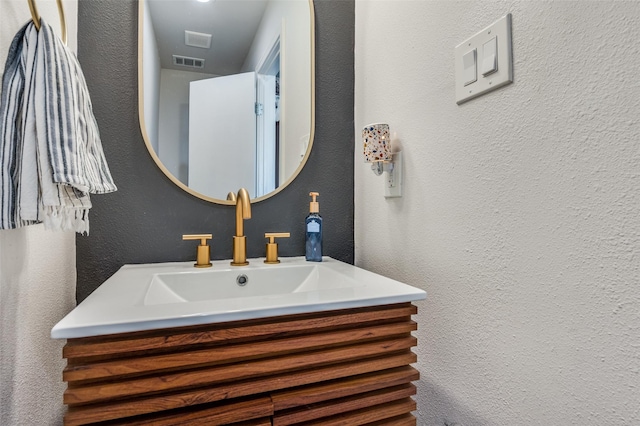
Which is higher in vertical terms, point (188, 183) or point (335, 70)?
point (335, 70)

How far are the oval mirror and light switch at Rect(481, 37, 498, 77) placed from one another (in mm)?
600

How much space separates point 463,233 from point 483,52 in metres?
0.35

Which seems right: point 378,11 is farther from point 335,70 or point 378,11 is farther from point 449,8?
point 449,8

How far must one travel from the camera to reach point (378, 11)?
1062 millimetres

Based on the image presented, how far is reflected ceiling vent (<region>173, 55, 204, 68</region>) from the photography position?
40.3 inches

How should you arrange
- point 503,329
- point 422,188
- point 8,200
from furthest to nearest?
point 422,188
point 503,329
point 8,200

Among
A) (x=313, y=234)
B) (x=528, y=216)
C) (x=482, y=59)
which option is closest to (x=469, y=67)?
(x=482, y=59)

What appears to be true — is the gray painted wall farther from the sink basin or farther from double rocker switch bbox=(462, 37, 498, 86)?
double rocker switch bbox=(462, 37, 498, 86)

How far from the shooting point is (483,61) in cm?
66

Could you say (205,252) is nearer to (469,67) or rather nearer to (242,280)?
(242,280)

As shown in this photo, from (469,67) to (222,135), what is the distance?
693mm

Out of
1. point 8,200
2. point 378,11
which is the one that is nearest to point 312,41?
point 378,11

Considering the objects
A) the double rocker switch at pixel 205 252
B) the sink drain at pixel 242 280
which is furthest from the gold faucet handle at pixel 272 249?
the sink drain at pixel 242 280

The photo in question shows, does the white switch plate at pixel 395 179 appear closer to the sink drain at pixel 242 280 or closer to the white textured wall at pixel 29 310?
the sink drain at pixel 242 280
